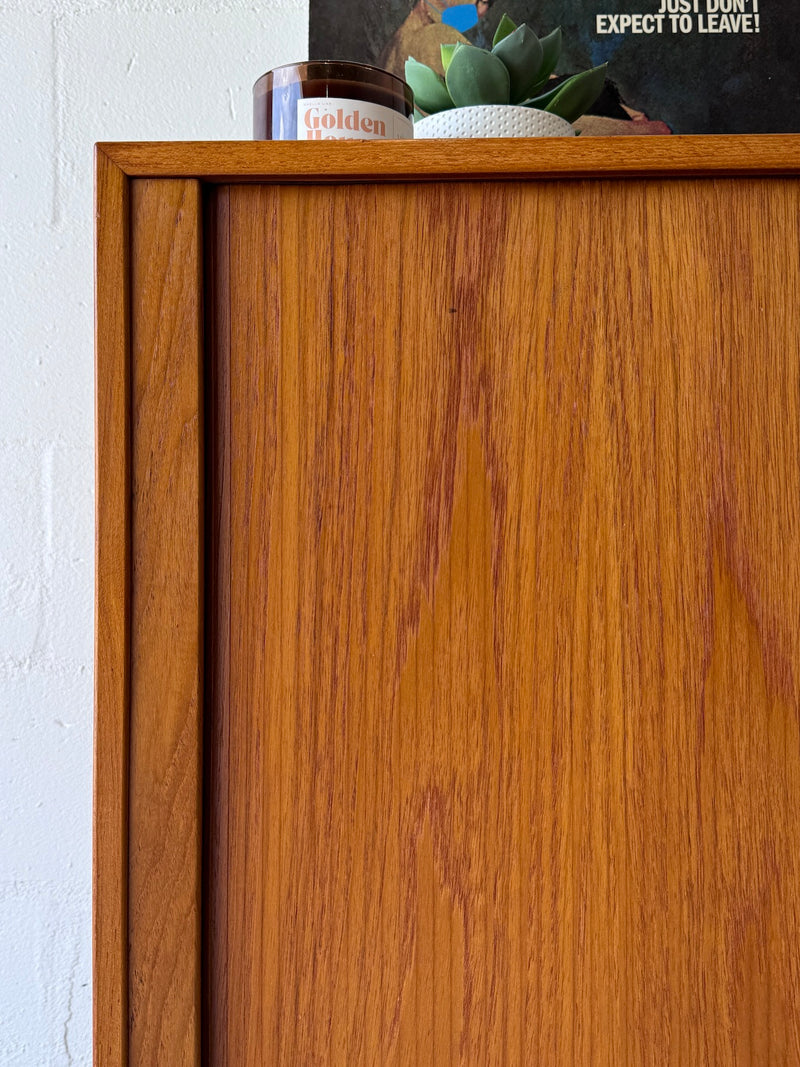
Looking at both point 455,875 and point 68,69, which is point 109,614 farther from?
point 68,69

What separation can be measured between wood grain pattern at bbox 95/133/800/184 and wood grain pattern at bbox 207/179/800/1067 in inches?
0.5

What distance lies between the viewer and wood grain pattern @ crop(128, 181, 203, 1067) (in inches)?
16.4

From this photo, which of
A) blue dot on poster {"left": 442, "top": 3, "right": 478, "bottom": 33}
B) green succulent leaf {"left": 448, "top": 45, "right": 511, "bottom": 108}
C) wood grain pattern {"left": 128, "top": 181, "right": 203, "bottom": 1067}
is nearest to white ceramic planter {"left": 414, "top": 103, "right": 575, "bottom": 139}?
green succulent leaf {"left": 448, "top": 45, "right": 511, "bottom": 108}

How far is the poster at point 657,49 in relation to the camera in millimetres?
716

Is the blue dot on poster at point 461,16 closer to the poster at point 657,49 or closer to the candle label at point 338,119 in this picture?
the poster at point 657,49

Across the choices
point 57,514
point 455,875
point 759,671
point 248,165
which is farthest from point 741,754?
point 57,514

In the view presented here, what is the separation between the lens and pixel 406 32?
729 mm

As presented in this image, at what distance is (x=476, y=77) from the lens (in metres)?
0.51

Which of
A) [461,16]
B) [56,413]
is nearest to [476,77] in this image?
[461,16]

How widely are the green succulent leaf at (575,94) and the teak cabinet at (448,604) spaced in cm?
18

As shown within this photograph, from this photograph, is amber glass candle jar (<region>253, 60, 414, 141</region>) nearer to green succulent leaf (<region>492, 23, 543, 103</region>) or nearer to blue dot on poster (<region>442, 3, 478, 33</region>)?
green succulent leaf (<region>492, 23, 543, 103</region>)

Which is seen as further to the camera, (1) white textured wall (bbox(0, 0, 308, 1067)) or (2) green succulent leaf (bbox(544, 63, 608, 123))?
(1) white textured wall (bbox(0, 0, 308, 1067))

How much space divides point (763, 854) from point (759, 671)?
0.31ft

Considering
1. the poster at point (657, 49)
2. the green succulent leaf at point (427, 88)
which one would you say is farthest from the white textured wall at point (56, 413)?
the green succulent leaf at point (427, 88)
